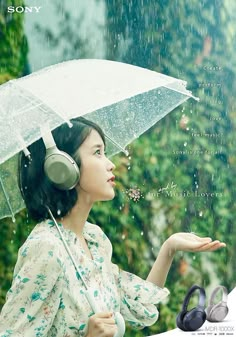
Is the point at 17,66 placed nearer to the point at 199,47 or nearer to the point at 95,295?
the point at 199,47

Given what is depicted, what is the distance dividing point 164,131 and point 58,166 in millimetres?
1595

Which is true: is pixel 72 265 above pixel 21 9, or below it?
below

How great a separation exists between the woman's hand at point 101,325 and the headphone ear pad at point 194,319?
3.75 ft

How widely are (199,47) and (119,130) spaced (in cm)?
119

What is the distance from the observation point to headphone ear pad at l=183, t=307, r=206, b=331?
373 centimetres

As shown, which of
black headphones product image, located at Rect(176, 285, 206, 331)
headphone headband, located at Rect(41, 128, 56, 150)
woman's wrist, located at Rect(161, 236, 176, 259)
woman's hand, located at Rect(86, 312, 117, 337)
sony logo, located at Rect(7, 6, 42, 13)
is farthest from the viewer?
sony logo, located at Rect(7, 6, 42, 13)

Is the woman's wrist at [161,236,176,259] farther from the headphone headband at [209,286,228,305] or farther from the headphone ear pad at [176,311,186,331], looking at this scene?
the headphone headband at [209,286,228,305]

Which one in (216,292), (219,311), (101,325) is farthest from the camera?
(216,292)

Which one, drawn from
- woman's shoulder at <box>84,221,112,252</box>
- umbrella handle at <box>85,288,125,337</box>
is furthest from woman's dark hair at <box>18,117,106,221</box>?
umbrella handle at <box>85,288,125,337</box>

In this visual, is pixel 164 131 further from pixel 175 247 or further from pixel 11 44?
pixel 175 247

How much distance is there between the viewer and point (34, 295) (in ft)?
8.72

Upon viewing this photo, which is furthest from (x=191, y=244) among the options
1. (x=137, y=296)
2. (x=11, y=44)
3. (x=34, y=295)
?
(x=11, y=44)

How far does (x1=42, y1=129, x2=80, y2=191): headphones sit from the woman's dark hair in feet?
0.27

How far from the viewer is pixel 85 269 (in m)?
2.78
